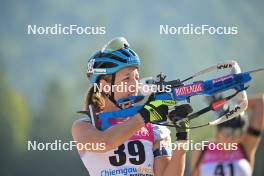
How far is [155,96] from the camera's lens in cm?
355

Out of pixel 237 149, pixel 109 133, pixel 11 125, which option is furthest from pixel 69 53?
pixel 109 133

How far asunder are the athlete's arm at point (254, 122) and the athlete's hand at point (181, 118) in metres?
1.67

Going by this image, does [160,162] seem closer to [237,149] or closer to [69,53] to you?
[237,149]

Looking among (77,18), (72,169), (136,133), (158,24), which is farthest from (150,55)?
(136,133)

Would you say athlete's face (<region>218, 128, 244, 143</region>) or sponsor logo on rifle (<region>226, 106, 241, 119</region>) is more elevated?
sponsor logo on rifle (<region>226, 106, 241, 119</region>)

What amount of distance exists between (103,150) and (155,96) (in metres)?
0.38

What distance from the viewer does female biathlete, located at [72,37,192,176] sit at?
3.71 m

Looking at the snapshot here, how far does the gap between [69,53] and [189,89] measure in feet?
11.5

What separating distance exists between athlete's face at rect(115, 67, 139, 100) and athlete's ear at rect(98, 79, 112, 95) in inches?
2.4

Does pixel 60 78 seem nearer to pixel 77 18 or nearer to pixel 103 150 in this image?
pixel 77 18

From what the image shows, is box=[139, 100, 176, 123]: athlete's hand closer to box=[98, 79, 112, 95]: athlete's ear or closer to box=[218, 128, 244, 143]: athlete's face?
box=[98, 79, 112, 95]: athlete's ear

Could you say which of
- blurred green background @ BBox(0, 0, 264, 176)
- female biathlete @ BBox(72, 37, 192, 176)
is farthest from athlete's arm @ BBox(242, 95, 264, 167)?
female biathlete @ BBox(72, 37, 192, 176)

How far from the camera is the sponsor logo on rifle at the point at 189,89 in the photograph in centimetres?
353

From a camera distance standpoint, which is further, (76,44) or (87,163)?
(76,44)
